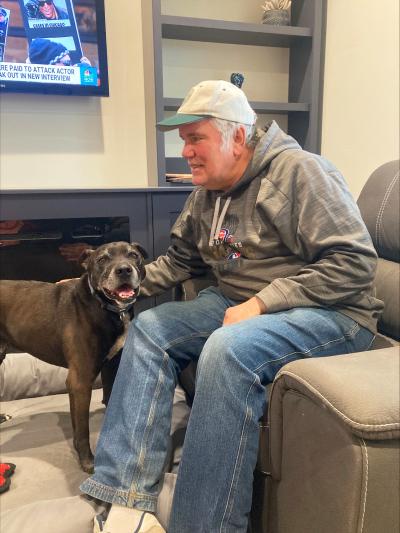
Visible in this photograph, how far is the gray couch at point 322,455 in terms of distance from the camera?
26.2 inches

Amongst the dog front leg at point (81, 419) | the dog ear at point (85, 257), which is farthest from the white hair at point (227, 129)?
the dog front leg at point (81, 419)

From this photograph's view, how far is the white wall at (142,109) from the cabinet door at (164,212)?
1.00ft

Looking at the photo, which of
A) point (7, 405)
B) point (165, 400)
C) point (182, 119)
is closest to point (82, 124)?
point (182, 119)

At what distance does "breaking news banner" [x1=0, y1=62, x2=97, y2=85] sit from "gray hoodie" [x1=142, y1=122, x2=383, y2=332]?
3.62 feet

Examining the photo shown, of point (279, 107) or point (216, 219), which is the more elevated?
point (279, 107)

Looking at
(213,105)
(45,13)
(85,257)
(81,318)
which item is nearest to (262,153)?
(213,105)

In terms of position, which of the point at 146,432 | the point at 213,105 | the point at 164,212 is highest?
the point at 213,105

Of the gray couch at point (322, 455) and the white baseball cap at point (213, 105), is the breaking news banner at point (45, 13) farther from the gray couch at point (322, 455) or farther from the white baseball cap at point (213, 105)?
the gray couch at point (322, 455)

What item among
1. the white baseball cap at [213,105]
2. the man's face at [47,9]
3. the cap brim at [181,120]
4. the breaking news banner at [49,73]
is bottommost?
the cap brim at [181,120]

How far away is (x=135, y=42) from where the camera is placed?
224 centimetres

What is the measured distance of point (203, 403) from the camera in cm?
93

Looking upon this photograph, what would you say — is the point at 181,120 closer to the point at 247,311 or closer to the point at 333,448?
the point at 247,311

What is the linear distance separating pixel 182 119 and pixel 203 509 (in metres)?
0.95

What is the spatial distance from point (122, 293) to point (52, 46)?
135 centimetres
